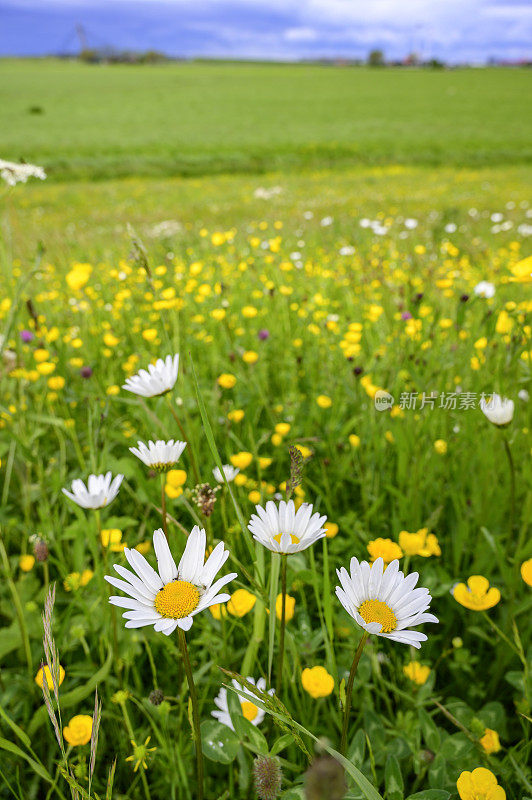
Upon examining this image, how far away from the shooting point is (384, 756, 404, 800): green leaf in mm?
661

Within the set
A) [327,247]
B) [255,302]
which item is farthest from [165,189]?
[255,302]

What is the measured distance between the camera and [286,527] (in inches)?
28.9

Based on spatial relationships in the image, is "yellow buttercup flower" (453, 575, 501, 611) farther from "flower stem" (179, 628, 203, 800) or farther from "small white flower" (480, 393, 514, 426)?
"flower stem" (179, 628, 203, 800)

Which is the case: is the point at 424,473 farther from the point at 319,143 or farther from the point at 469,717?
the point at 319,143

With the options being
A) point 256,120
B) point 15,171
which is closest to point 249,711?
point 15,171

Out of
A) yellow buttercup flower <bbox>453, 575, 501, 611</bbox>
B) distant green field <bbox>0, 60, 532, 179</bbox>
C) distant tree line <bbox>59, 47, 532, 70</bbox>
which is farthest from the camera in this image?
distant tree line <bbox>59, 47, 532, 70</bbox>

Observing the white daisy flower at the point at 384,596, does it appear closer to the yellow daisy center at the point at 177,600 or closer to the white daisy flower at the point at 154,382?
the yellow daisy center at the point at 177,600

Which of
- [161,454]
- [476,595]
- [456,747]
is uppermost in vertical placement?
[161,454]

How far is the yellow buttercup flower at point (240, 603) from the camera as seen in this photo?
2.88 feet

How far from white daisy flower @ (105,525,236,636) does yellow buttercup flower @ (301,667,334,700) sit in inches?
10.0

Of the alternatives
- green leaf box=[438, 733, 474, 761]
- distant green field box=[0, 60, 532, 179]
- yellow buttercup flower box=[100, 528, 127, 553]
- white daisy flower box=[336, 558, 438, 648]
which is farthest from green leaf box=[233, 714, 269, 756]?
distant green field box=[0, 60, 532, 179]

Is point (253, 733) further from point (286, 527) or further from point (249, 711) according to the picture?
point (286, 527)

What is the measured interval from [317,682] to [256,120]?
27.5 m

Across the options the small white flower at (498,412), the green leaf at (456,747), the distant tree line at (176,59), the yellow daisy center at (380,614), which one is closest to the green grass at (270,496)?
the green leaf at (456,747)
